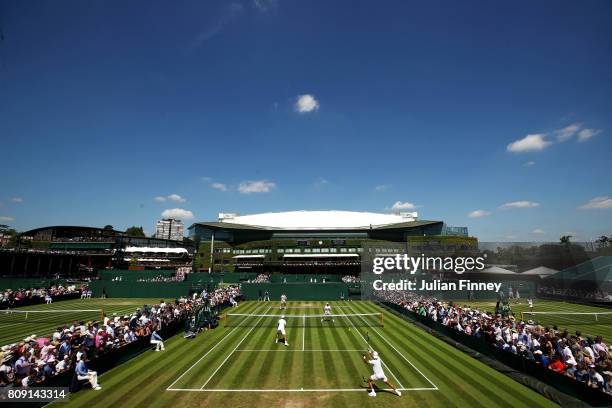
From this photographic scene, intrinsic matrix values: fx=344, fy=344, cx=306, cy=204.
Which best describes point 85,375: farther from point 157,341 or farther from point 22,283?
point 22,283

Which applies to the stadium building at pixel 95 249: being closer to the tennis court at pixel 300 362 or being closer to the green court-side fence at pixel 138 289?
the green court-side fence at pixel 138 289

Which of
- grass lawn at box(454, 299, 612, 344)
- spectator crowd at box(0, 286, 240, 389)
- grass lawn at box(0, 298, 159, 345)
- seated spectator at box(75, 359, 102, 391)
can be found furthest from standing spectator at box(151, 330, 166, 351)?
grass lawn at box(454, 299, 612, 344)

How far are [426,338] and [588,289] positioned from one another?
1366 inches

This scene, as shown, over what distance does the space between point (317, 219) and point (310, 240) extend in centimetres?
2496

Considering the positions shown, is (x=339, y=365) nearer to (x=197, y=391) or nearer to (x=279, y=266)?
(x=197, y=391)

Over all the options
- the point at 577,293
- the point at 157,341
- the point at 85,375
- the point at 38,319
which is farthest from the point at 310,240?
the point at 85,375

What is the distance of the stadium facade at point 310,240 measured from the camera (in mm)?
94250

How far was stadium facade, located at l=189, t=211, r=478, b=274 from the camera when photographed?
94250 mm

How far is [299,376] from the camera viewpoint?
51.8ft

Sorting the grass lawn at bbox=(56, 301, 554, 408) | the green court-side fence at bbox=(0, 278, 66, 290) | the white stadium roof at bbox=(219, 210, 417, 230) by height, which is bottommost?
the grass lawn at bbox=(56, 301, 554, 408)

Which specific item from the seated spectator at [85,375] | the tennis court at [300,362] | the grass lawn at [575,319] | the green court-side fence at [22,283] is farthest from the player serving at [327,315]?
the green court-side fence at [22,283]

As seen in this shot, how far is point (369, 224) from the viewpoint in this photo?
116 m

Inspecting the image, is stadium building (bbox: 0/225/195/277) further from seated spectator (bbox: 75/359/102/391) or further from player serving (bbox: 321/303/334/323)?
seated spectator (bbox: 75/359/102/391)

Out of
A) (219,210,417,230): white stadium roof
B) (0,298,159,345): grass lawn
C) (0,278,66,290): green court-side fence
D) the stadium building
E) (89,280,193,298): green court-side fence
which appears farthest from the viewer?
(219,210,417,230): white stadium roof
